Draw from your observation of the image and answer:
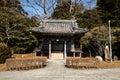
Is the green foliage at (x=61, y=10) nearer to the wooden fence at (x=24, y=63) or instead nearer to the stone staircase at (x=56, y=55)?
the stone staircase at (x=56, y=55)

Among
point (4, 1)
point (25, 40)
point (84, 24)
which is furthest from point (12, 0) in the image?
point (84, 24)

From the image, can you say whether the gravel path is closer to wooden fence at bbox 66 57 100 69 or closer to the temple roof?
wooden fence at bbox 66 57 100 69

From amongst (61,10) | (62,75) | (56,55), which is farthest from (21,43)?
(62,75)

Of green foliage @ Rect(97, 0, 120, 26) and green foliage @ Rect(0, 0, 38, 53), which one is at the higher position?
green foliage @ Rect(97, 0, 120, 26)

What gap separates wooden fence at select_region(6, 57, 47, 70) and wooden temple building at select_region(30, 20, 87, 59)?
739 centimetres

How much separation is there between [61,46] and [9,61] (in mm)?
12132

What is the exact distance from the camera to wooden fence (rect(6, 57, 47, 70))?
1905 centimetres

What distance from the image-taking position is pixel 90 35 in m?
32.3

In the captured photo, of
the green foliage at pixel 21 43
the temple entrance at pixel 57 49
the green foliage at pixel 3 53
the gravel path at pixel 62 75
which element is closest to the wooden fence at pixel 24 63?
the gravel path at pixel 62 75

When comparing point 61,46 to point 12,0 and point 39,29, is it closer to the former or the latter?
point 39,29

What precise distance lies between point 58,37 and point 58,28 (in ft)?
5.72

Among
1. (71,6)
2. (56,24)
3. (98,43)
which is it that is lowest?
(98,43)

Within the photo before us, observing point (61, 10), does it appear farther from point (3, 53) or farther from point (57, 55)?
point (3, 53)

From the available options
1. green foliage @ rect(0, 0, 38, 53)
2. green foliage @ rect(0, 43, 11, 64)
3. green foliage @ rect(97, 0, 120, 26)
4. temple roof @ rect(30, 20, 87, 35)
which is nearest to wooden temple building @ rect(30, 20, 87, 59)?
temple roof @ rect(30, 20, 87, 35)
